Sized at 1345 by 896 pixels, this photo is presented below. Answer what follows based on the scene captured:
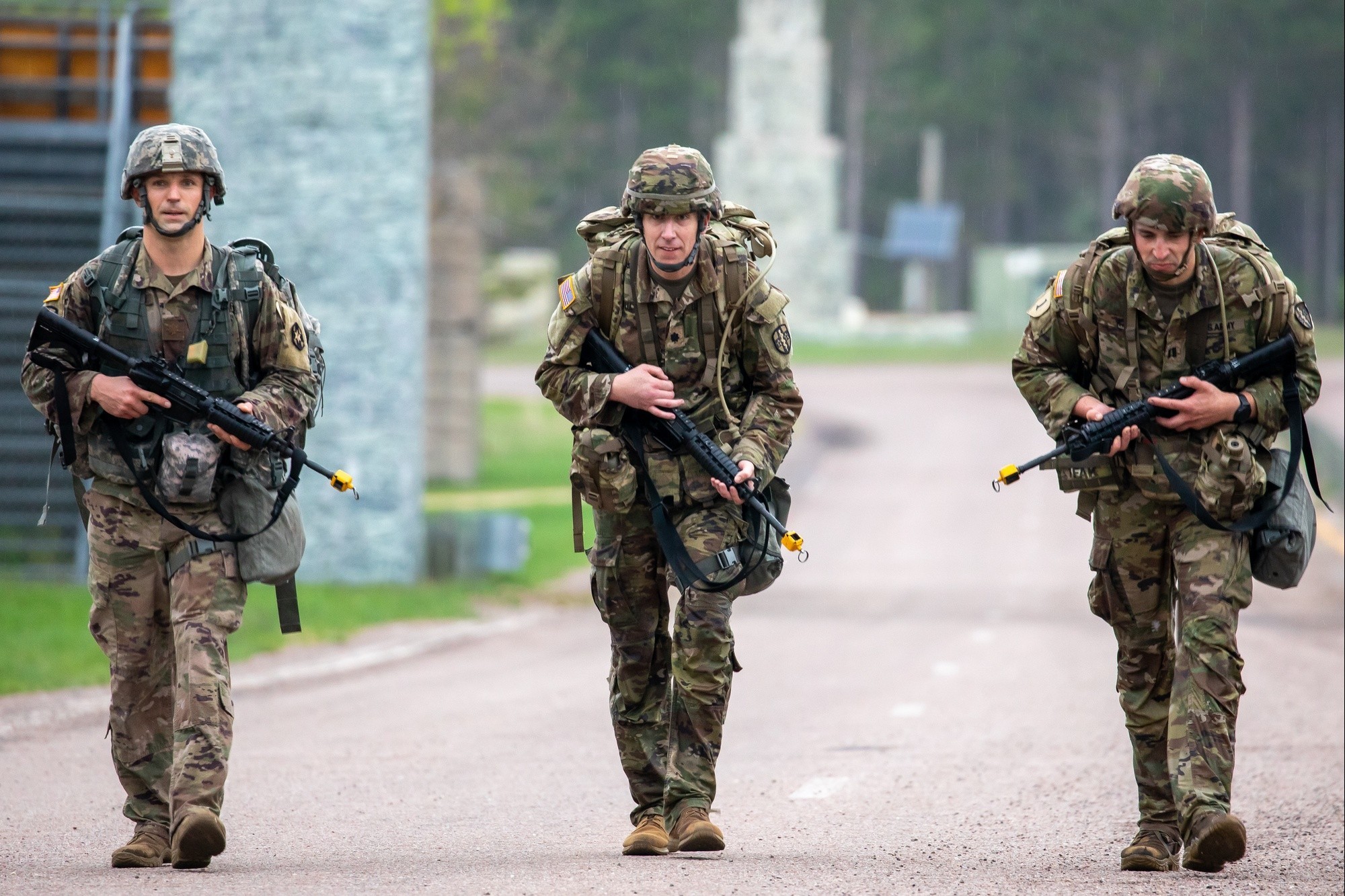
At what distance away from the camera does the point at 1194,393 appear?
6.40 metres

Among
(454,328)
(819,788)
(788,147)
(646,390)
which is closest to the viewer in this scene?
(646,390)

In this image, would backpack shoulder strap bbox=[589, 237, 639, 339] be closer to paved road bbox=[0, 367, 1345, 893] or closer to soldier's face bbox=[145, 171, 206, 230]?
soldier's face bbox=[145, 171, 206, 230]

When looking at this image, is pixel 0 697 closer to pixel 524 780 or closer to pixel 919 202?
pixel 524 780

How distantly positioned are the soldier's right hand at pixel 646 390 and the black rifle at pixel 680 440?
0.07m

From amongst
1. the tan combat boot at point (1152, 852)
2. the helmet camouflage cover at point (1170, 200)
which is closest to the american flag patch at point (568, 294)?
the helmet camouflage cover at point (1170, 200)

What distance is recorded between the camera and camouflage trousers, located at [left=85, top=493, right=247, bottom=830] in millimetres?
6215

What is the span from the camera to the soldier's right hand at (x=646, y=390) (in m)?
6.35

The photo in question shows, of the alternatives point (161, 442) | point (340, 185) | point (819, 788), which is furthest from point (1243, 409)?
point (340, 185)

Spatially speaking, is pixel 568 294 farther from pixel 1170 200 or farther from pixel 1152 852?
pixel 1152 852

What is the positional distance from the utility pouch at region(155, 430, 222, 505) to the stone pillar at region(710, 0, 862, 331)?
48.3 meters

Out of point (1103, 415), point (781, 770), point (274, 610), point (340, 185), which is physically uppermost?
point (340, 185)

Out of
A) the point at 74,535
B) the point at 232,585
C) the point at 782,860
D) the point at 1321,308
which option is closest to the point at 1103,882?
the point at 782,860

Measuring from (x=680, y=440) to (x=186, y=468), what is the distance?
1.57 m

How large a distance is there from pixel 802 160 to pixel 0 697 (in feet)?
151
